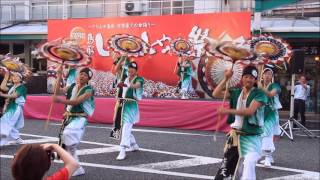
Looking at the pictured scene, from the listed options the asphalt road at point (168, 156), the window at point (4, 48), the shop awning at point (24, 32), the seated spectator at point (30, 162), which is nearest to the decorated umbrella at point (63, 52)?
the asphalt road at point (168, 156)

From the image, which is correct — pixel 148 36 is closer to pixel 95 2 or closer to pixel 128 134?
pixel 95 2

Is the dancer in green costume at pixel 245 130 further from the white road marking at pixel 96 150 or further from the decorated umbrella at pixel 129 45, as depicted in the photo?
the decorated umbrella at pixel 129 45

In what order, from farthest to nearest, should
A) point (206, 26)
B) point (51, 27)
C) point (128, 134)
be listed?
1. point (51, 27)
2. point (206, 26)
3. point (128, 134)

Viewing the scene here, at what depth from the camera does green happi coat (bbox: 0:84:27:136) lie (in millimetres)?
10141

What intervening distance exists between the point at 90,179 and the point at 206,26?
10752mm

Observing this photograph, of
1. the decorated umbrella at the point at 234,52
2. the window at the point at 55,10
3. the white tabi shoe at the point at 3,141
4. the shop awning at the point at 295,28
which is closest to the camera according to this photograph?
the decorated umbrella at the point at 234,52

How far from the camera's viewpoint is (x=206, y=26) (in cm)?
1706

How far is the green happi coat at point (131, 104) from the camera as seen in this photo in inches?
356

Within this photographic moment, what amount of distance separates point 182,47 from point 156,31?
149 centimetres

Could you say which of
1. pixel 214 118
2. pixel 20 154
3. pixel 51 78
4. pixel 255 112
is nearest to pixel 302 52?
pixel 214 118

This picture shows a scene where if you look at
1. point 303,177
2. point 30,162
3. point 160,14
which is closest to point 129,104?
point 303,177

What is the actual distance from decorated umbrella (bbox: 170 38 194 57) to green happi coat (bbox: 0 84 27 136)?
7.81 metres

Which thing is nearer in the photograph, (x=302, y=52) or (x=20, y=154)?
(x=20, y=154)

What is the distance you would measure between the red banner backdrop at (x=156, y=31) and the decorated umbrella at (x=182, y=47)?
0.28 m
